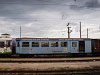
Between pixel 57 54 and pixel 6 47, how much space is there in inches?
308

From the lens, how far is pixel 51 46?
34344 mm

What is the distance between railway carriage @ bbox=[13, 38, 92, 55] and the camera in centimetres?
3388

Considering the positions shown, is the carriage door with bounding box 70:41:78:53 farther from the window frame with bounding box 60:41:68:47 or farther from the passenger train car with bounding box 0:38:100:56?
the window frame with bounding box 60:41:68:47

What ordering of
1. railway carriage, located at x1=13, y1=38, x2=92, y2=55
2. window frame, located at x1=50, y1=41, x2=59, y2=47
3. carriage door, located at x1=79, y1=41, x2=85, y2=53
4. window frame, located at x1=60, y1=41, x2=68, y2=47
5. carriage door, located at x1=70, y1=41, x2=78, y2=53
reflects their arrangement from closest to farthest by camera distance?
railway carriage, located at x1=13, y1=38, x2=92, y2=55, window frame, located at x1=50, y1=41, x2=59, y2=47, window frame, located at x1=60, y1=41, x2=68, y2=47, carriage door, located at x1=70, y1=41, x2=78, y2=53, carriage door, located at x1=79, y1=41, x2=85, y2=53

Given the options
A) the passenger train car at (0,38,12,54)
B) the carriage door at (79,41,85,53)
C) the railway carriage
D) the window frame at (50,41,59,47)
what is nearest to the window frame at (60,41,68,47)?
the railway carriage

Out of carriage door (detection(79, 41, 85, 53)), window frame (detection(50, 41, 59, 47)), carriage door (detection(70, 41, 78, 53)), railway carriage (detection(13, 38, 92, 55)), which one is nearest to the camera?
railway carriage (detection(13, 38, 92, 55))

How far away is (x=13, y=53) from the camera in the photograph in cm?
3444

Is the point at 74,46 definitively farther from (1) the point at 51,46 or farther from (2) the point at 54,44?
(1) the point at 51,46

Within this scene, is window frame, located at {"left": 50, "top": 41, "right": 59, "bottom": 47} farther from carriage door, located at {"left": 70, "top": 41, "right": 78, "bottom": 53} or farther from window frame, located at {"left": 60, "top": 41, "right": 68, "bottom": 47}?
carriage door, located at {"left": 70, "top": 41, "right": 78, "bottom": 53}

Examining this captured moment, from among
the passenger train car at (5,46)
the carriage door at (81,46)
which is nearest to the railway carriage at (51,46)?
the carriage door at (81,46)

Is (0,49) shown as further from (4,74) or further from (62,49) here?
(4,74)

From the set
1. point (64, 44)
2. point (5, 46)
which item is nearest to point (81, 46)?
point (64, 44)

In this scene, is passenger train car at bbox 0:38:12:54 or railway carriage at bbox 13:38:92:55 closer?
railway carriage at bbox 13:38:92:55

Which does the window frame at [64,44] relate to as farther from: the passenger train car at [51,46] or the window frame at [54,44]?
the window frame at [54,44]
